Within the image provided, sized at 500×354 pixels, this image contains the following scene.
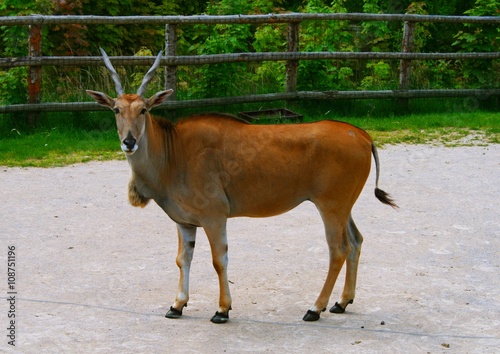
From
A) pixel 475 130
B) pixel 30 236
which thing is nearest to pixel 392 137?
pixel 475 130

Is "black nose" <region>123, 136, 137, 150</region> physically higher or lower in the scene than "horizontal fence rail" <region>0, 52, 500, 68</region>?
higher

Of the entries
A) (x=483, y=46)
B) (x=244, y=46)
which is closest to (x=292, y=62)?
(x=244, y=46)

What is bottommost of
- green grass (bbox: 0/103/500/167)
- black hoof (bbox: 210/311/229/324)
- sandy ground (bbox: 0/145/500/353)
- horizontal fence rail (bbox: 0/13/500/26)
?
green grass (bbox: 0/103/500/167)

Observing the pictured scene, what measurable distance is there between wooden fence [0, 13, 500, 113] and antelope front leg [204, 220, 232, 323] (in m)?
6.31

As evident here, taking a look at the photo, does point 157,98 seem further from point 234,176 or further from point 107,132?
point 107,132

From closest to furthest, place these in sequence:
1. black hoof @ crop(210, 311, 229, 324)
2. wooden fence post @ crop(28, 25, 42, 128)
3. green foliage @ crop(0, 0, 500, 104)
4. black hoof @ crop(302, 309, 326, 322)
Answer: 1. black hoof @ crop(210, 311, 229, 324)
2. black hoof @ crop(302, 309, 326, 322)
3. wooden fence post @ crop(28, 25, 42, 128)
4. green foliage @ crop(0, 0, 500, 104)

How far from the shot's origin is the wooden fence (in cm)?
1205

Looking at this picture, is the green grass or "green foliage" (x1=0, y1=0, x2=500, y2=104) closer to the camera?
the green grass

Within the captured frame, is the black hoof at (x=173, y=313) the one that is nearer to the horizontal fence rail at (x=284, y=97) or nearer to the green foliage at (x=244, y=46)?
the horizontal fence rail at (x=284, y=97)

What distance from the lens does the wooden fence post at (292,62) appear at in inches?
537

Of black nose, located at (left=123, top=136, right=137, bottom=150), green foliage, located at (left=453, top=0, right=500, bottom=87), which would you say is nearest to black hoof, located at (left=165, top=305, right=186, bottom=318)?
black nose, located at (left=123, top=136, right=137, bottom=150)

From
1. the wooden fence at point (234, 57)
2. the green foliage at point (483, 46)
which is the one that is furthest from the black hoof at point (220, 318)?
the green foliage at point (483, 46)

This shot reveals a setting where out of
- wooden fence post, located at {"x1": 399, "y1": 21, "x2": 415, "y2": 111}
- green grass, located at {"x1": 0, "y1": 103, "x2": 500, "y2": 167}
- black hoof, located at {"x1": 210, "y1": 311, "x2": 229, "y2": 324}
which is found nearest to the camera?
black hoof, located at {"x1": 210, "y1": 311, "x2": 229, "y2": 324}

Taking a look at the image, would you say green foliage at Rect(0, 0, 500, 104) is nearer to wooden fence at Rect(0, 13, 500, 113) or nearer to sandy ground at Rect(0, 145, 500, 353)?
wooden fence at Rect(0, 13, 500, 113)
